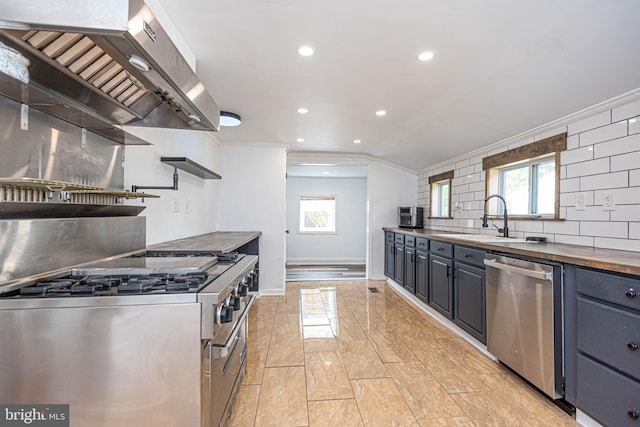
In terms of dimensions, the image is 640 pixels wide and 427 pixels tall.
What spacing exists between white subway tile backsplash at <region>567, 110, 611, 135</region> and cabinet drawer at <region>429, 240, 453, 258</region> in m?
1.33

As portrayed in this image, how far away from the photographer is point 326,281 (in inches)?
201

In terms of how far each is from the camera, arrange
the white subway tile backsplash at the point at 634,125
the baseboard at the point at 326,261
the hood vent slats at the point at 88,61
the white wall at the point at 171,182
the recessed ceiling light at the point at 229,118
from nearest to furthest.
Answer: the hood vent slats at the point at 88,61, the white subway tile backsplash at the point at 634,125, the white wall at the point at 171,182, the recessed ceiling light at the point at 229,118, the baseboard at the point at 326,261

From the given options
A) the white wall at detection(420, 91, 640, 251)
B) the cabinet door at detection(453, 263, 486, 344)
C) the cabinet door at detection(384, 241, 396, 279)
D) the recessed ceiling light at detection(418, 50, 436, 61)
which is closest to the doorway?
the cabinet door at detection(384, 241, 396, 279)

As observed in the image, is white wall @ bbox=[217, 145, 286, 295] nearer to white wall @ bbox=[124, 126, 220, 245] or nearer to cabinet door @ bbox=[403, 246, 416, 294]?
white wall @ bbox=[124, 126, 220, 245]

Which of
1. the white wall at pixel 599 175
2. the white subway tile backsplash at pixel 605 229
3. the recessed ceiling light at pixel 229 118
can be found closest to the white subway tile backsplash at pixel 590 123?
the white wall at pixel 599 175

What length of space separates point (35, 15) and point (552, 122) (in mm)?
3185

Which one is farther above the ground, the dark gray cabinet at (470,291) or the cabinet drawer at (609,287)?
the cabinet drawer at (609,287)

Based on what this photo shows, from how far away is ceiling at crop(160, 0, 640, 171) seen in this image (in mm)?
1435

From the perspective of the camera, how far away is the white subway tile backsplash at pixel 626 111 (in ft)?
6.35

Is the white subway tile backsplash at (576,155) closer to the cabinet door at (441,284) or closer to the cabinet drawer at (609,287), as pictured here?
the cabinet drawer at (609,287)

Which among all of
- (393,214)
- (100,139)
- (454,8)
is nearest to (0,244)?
(100,139)

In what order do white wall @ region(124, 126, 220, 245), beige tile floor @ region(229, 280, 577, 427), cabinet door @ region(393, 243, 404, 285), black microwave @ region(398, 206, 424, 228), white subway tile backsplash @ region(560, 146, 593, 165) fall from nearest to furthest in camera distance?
beige tile floor @ region(229, 280, 577, 427), white wall @ region(124, 126, 220, 245), white subway tile backsplash @ region(560, 146, 593, 165), cabinet door @ region(393, 243, 404, 285), black microwave @ region(398, 206, 424, 228)

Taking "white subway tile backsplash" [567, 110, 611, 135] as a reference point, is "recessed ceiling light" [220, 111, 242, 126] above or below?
above

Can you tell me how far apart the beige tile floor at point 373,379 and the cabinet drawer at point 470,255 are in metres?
0.75
